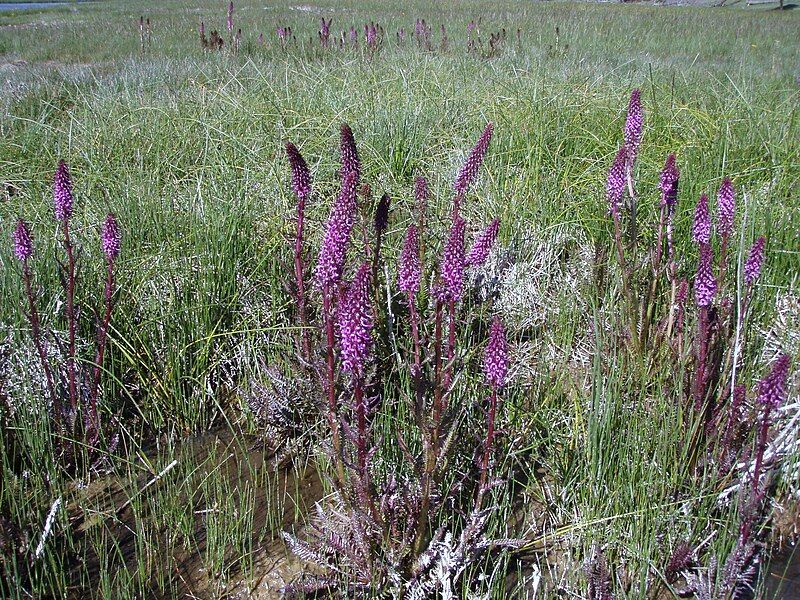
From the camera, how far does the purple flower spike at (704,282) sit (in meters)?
2.22

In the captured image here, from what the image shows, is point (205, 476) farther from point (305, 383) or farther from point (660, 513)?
point (660, 513)

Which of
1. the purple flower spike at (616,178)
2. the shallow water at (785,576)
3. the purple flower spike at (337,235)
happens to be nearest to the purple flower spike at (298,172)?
the purple flower spike at (337,235)

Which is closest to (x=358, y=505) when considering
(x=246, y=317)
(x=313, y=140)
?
(x=246, y=317)

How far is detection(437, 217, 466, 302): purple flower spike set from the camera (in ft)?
6.24

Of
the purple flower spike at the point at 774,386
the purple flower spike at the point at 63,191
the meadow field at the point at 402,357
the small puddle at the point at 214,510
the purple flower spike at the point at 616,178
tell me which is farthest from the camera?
the purple flower spike at the point at 616,178

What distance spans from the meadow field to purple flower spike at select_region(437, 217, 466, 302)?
13 millimetres

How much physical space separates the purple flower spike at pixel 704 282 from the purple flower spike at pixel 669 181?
1.28 feet

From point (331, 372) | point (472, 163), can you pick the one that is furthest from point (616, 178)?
point (331, 372)

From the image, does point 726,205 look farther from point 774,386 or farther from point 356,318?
point 356,318

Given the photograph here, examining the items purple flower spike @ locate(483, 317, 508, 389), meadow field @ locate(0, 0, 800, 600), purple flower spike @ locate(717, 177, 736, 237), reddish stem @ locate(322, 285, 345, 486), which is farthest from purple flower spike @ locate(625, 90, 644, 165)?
reddish stem @ locate(322, 285, 345, 486)

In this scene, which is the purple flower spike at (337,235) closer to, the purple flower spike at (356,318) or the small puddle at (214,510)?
the purple flower spike at (356,318)

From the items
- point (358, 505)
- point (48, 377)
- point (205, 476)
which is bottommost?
point (205, 476)

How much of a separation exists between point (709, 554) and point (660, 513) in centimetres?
20

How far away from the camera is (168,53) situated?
11078 millimetres
